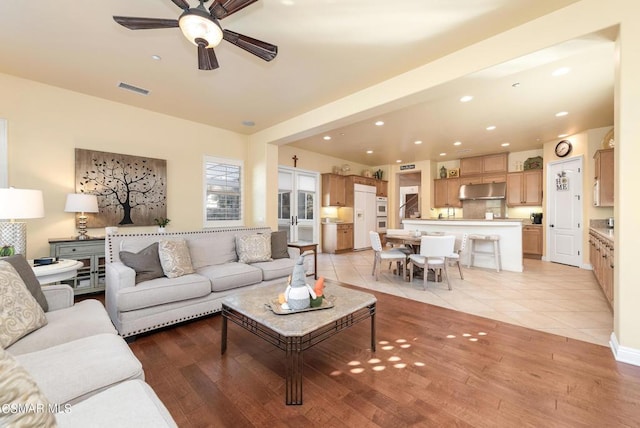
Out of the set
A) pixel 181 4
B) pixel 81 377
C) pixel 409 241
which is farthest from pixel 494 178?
pixel 81 377

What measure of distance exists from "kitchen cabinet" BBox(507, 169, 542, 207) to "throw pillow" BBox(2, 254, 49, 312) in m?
8.66

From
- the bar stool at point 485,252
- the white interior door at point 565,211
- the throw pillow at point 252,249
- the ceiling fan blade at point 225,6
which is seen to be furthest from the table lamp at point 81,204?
the white interior door at point 565,211

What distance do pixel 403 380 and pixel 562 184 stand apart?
6.54 meters

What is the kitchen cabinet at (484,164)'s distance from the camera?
7.09 m

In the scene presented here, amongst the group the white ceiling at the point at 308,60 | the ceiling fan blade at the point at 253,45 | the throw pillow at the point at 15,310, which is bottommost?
the throw pillow at the point at 15,310

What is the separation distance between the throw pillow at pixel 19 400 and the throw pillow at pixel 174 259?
219cm

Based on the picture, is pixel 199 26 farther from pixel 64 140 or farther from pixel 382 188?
pixel 382 188

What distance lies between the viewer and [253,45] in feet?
6.95

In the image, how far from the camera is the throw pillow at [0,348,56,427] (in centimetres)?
62

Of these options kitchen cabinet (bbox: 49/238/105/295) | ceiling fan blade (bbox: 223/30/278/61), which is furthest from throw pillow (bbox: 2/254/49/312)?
ceiling fan blade (bbox: 223/30/278/61)

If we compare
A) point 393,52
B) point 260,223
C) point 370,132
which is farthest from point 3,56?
point 370,132

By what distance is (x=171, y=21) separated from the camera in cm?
184

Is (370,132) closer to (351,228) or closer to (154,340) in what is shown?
(351,228)

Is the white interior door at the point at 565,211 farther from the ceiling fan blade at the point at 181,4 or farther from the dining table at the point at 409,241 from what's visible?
the ceiling fan blade at the point at 181,4
